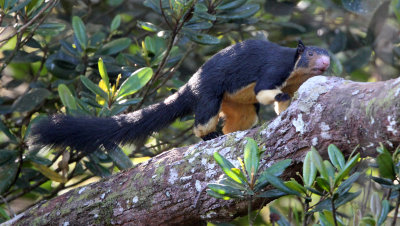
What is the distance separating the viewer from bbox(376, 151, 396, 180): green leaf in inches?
74.2

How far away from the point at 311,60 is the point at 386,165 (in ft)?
5.05

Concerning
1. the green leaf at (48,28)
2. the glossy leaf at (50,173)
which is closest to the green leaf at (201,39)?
the green leaf at (48,28)

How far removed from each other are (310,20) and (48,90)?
2.41 metres

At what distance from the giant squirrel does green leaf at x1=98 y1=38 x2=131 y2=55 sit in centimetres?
63

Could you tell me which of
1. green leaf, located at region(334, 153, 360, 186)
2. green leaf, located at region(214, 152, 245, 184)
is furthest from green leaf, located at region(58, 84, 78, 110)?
green leaf, located at region(334, 153, 360, 186)

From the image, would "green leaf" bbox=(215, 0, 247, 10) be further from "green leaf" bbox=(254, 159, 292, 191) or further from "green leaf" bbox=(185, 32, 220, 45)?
"green leaf" bbox=(254, 159, 292, 191)

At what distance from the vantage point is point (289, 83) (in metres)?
3.52

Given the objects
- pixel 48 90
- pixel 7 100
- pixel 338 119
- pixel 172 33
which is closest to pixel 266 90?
pixel 172 33

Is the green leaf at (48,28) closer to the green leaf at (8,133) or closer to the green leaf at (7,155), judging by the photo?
the green leaf at (8,133)

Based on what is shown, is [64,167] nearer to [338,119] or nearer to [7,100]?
[7,100]

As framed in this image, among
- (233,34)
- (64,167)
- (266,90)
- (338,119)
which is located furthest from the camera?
(233,34)

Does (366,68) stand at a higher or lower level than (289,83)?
lower

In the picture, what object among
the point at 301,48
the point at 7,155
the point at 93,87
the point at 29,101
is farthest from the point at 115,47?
the point at 301,48

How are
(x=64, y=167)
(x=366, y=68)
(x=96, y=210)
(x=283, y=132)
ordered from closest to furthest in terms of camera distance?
(x=283, y=132)
(x=96, y=210)
(x=64, y=167)
(x=366, y=68)
